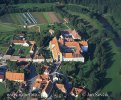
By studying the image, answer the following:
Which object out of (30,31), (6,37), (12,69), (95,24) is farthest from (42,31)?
(12,69)

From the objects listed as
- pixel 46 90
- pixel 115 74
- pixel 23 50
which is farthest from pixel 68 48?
pixel 46 90

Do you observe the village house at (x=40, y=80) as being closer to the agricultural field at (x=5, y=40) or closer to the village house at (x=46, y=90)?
the village house at (x=46, y=90)

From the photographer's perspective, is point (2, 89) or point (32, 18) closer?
point (2, 89)

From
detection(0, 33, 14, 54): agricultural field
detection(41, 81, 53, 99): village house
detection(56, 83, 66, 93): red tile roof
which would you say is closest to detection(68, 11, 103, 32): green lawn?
detection(0, 33, 14, 54): agricultural field

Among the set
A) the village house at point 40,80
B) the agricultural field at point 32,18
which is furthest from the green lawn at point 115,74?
the agricultural field at point 32,18

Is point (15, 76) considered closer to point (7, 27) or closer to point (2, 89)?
point (2, 89)

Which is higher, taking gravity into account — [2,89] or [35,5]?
[2,89]

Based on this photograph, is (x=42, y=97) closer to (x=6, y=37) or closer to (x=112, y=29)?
(x=6, y=37)
